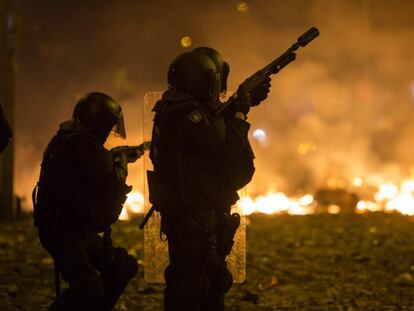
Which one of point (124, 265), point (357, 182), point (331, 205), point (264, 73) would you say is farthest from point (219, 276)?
point (357, 182)

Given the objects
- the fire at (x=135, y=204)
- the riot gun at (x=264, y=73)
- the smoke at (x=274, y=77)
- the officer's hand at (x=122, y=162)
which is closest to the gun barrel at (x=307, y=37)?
the riot gun at (x=264, y=73)

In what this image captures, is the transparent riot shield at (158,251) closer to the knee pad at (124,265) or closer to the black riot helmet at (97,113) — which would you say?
the knee pad at (124,265)

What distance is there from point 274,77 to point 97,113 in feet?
46.6

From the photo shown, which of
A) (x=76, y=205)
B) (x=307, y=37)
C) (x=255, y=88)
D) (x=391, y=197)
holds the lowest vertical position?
(x=76, y=205)

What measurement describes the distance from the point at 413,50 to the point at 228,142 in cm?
1610

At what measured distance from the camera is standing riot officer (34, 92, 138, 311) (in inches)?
155

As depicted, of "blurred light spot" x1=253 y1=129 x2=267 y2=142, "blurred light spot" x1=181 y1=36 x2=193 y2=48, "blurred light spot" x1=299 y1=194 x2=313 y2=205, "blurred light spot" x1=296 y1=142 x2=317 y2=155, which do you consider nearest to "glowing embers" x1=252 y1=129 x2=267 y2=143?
"blurred light spot" x1=253 y1=129 x2=267 y2=142

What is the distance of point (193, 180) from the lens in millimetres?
3930

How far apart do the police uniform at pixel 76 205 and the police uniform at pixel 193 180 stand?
30 cm

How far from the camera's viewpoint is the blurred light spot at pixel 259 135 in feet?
62.1

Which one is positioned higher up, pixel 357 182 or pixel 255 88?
pixel 357 182

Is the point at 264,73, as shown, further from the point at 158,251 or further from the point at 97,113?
the point at 158,251

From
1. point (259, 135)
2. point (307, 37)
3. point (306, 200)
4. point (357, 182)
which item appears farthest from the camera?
point (357, 182)

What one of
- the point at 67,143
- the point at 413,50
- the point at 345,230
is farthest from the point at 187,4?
the point at 67,143
